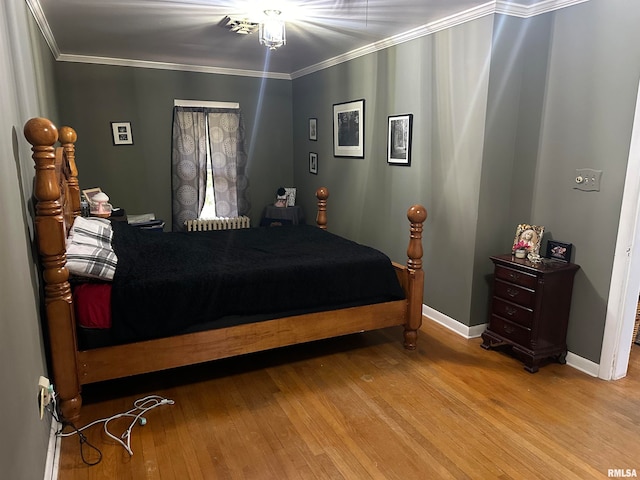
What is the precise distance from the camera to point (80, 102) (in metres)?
4.66

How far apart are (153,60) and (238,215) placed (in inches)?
77.9

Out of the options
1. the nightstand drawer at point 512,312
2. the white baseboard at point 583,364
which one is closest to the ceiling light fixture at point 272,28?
the nightstand drawer at point 512,312

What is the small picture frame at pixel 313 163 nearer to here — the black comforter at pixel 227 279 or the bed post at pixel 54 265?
the black comforter at pixel 227 279

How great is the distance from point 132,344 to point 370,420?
51.9 inches

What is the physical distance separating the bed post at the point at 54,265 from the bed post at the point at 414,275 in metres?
2.02

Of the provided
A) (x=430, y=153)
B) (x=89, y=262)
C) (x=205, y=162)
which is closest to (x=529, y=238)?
(x=430, y=153)

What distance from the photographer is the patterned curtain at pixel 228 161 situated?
17.5ft

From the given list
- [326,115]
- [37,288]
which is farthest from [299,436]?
[326,115]

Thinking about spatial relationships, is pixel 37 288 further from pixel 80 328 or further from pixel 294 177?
pixel 294 177

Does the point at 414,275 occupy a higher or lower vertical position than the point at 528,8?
lower

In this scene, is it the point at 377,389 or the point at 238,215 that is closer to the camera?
the point at 377,389

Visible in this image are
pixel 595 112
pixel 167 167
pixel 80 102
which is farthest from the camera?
pixel 167 167

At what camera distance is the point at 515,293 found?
2.93 m

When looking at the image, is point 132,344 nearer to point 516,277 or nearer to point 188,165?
point 516,277
